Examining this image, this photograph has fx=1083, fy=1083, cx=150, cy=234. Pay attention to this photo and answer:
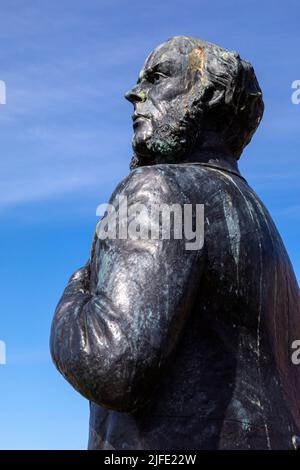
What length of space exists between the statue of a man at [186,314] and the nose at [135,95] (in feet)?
0.29

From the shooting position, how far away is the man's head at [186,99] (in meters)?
6.10

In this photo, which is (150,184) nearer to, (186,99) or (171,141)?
(171,141)

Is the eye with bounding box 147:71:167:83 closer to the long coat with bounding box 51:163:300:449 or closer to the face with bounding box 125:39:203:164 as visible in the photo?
the face with bounding box 125:39:203:164

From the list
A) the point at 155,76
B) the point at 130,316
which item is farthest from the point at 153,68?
the point at 130,316

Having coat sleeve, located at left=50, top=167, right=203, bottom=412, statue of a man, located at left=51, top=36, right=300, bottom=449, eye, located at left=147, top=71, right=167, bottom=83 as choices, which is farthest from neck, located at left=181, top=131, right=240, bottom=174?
coat sleeve, located at left=50, top=167, right=203, bottom=412

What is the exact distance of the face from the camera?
6086 millimetres

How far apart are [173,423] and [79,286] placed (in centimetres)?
97

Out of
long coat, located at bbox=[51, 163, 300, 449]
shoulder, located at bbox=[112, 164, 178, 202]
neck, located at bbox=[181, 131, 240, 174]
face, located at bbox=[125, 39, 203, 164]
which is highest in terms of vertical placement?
face, located at bbox=[125, 39, 203, 164]

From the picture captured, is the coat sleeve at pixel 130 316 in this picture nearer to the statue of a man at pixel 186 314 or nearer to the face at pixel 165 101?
the statue of a man at pixel 186 314

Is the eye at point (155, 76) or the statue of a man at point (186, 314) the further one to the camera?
the eye at point (155, 76)

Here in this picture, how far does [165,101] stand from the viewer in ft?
20.2

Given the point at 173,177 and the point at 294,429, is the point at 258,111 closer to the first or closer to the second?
the point at 173,177

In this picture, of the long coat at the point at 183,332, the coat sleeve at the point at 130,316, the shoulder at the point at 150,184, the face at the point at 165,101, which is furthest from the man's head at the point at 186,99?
the coat sleeve at the point at 130,316

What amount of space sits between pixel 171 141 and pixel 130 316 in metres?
1.28
